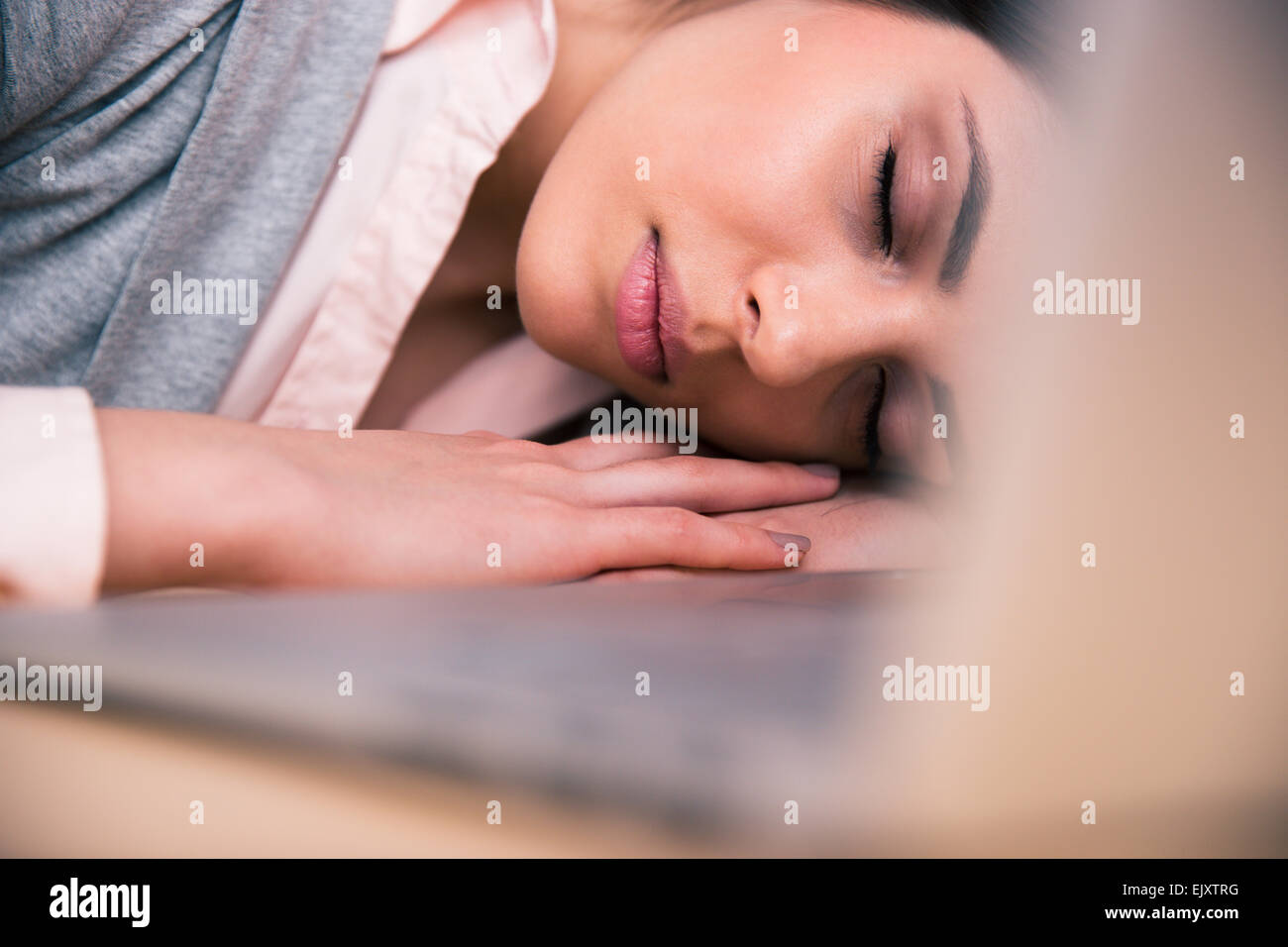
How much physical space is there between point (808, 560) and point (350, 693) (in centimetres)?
43

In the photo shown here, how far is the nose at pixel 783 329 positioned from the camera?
2.04 feet

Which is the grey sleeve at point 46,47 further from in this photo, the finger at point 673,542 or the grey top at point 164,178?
the finger at point 673,542

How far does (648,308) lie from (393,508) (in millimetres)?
270

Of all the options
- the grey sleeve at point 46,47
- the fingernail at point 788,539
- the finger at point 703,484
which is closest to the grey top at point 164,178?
the grey sleeve at point 46,47

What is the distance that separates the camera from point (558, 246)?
29.3 inches

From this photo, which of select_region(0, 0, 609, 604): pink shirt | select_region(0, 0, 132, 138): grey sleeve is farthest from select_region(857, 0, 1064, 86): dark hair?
select_region(0, 0, 132, 138): grey sleeve

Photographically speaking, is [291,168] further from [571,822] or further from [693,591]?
[571,822]

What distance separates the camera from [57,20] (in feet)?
2.00

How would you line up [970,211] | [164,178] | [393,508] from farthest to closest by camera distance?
1. [164,178]
2. [970,211]
3. [393,508]

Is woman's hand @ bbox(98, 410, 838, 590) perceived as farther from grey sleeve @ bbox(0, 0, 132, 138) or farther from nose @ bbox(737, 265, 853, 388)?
grey sleeve @ bbox(0, 0, 132, 138)

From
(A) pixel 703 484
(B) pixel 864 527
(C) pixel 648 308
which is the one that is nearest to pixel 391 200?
(C) pixel 648 308

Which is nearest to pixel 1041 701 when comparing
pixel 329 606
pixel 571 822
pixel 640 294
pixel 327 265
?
pixel 571 822

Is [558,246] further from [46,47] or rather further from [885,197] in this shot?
[46,47]

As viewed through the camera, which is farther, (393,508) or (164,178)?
(164,178)
